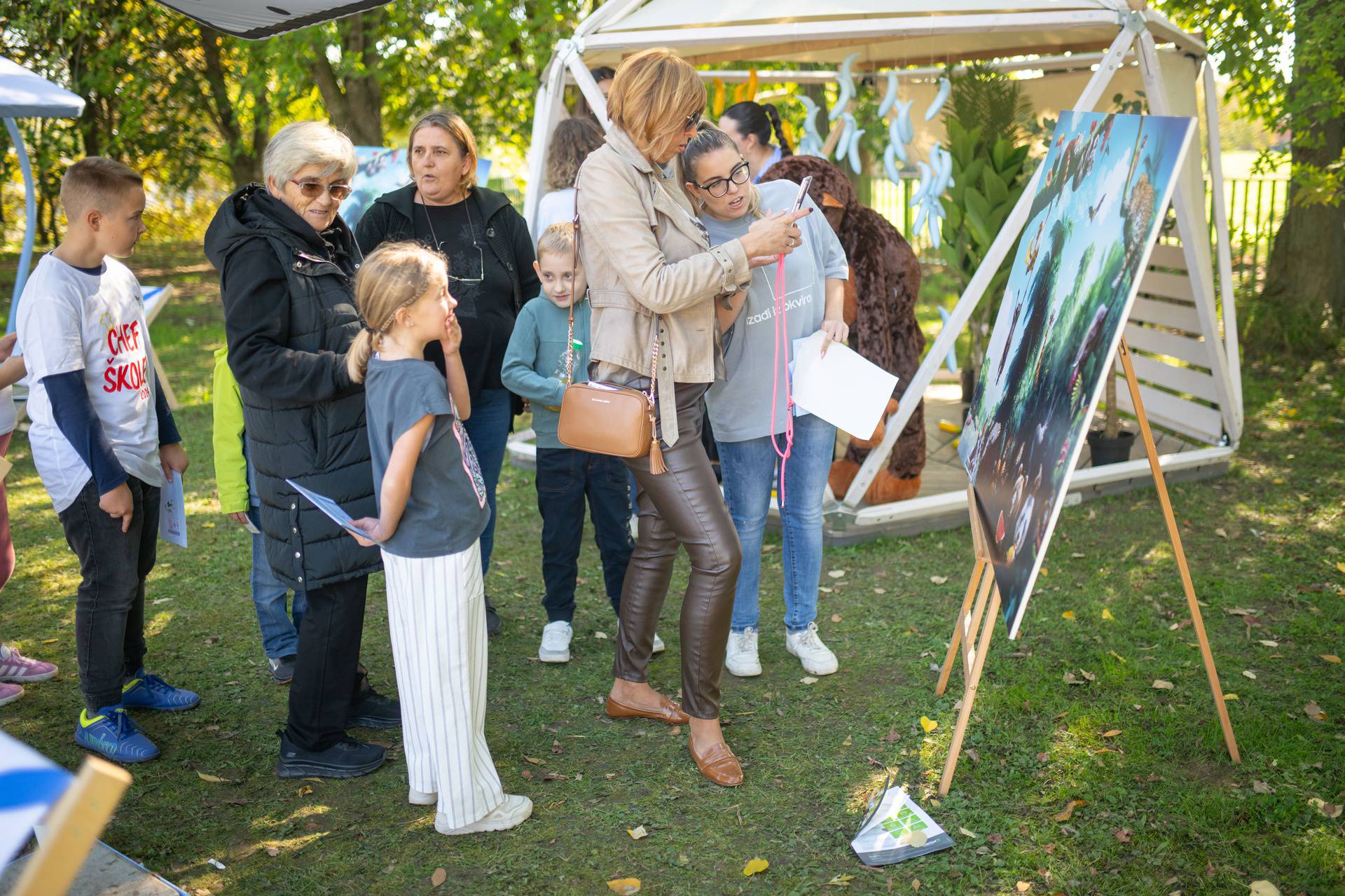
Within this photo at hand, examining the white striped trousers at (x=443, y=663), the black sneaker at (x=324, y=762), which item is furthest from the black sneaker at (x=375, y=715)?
the white striped trousers at (x=443, y=663)

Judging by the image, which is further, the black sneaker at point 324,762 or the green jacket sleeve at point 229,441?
the green jacket sleeve at point 229,441

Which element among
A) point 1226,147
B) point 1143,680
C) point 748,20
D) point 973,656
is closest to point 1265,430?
point 1143,680

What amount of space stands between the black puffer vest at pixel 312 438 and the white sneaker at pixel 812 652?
5.67 feet

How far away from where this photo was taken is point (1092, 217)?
295 centimetres

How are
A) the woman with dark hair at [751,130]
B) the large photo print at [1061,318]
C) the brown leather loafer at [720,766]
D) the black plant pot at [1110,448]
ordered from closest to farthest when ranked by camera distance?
1. the large photo print at [1061,318]
2. the brown leather loafer at [720,766]
3. the woman with dark hair at [751,130]
4. the black plant pot at [1110,448]

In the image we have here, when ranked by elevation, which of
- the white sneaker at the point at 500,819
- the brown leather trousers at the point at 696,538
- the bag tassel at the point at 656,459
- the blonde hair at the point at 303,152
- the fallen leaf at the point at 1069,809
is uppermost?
the blonde hair at the point at 303,152

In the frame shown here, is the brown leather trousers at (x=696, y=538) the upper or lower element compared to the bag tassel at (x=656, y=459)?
lower

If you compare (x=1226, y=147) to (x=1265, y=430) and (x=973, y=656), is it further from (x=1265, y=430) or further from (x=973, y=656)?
(x=973, y=656)

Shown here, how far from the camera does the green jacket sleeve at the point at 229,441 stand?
367cm

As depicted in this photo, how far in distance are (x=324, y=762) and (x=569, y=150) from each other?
8.35 feet

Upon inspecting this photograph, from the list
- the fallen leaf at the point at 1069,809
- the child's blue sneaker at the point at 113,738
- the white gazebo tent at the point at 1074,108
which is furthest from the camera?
the white gazebo tent at the point at 1074,108

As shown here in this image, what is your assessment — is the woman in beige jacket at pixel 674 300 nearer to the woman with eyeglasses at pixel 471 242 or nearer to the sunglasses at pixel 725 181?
the sunglasses at pixel 725 181

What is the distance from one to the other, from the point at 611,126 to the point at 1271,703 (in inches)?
116

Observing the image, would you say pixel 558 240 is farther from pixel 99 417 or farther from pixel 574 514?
pixel 99 417
